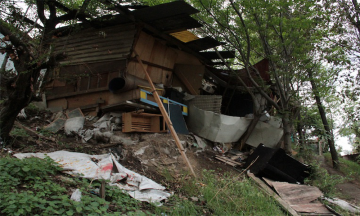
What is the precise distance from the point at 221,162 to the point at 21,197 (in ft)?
21.1

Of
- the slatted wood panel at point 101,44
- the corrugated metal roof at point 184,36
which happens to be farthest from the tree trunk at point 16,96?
the corrugated metal roof at point 184,36

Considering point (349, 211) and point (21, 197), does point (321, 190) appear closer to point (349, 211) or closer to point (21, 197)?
point (349, 211)

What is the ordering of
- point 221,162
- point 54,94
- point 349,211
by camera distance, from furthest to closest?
1. point 54,94
2. point 221,162
3. point 349,211

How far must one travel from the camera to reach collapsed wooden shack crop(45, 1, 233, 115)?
8.12 metres

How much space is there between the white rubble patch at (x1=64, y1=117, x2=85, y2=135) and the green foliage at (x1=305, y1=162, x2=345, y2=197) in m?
6.67

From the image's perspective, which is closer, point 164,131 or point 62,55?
point 62,55

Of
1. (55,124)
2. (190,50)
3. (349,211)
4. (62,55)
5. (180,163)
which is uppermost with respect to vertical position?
(190,50)

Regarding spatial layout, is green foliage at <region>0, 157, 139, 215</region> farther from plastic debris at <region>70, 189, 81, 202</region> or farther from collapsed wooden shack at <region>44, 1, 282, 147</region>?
collapsed wooden shack at <region>44, 1, 282, 147</region>

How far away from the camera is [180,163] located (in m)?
7.42

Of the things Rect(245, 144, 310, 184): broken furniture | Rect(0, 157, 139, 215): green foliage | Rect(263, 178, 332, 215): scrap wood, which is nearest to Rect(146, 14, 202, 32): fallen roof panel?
Rect(245, 144, 310, 184): broken furniture

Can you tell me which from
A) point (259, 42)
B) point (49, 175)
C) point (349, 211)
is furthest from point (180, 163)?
point (259, 42)

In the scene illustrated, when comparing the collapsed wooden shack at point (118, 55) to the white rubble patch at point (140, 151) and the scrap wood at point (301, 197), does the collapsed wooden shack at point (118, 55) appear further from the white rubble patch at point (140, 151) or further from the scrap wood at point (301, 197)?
the scrap wood at point (301, 197)

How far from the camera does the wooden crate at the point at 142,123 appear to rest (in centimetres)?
791

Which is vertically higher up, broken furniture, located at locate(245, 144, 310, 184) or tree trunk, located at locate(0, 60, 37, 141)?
tree trunk, located at locate(0, 60, 37, 141)
